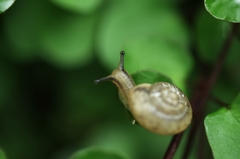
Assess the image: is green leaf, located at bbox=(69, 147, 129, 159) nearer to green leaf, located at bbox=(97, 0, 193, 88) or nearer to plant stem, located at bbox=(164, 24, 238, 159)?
plant stem, located at bbox=(164, 24, 238, 159)

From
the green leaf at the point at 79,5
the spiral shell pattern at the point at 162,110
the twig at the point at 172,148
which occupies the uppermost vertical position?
the green leaf at the point at 79,5

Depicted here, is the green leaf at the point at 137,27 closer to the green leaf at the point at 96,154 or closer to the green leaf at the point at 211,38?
the green leaf at the point at 211,38

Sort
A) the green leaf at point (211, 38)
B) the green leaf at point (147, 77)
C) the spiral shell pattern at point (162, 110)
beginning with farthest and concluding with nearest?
the green leaf at point (211, 38) < the green leaf at point (147, 77) < the spiral shell pattern at point (162, 110)

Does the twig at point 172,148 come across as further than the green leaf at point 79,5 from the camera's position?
No

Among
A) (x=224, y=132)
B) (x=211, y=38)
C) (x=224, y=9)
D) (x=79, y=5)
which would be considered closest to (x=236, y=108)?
(x=224, y=132)

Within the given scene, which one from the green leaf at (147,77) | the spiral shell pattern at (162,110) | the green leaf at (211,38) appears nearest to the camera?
the spiral shell pattern at (162,110)

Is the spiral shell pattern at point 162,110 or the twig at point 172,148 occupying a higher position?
the spiral shell pattern at point 162,110

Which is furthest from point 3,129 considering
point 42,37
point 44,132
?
point 42,37

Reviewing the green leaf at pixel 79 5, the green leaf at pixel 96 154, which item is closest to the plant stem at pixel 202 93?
the green leaf at pixel 96 154
